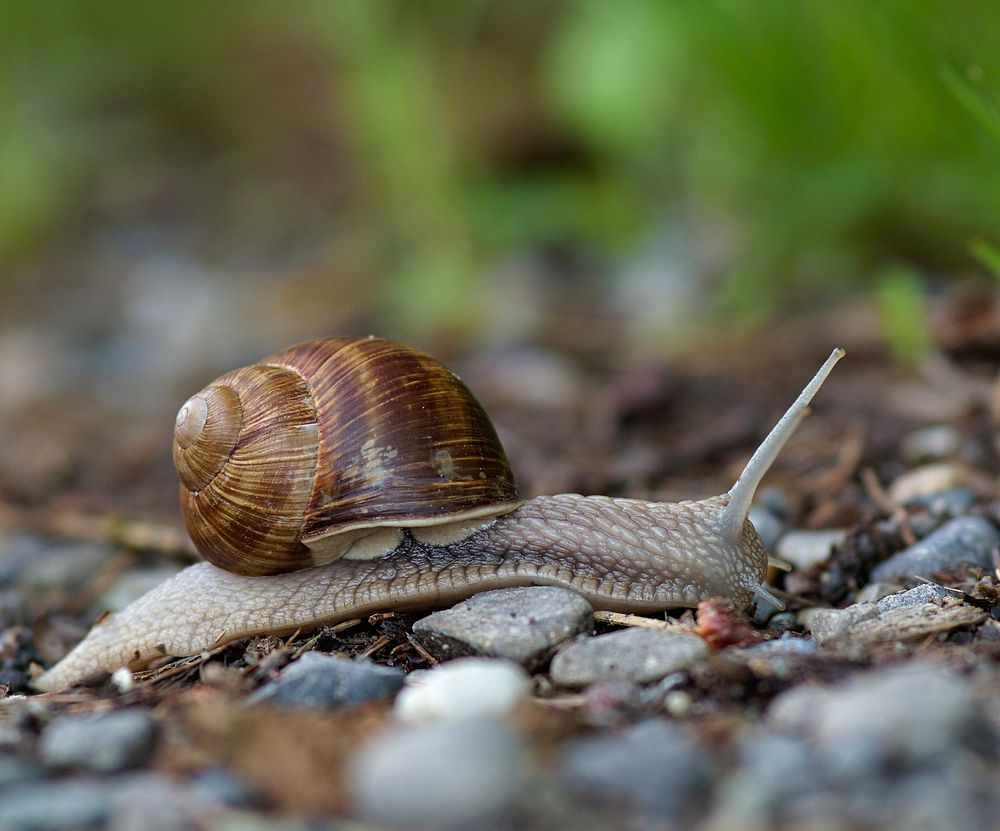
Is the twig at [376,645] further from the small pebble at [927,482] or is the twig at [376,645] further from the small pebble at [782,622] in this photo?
the small pebble at [927,482]

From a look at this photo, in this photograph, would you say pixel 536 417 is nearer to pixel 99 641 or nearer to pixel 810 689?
pixel 99 641

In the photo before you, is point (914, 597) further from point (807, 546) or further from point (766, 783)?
point (766, 783)

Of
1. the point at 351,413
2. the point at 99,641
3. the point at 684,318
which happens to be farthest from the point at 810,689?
the point at 684,318

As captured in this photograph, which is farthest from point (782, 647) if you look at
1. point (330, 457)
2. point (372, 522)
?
point (330, 457)

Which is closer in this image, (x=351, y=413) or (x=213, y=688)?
(x=213, y=688)

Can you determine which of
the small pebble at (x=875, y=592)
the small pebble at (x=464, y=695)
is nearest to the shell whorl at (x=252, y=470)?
the small pebble at (x=464, y=695)
